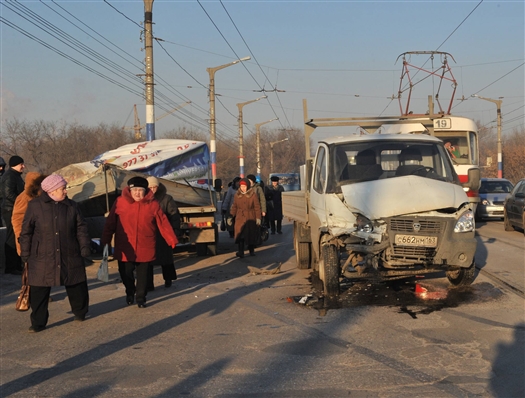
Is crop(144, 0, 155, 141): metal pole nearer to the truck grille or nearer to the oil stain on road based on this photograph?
the oil stain on road

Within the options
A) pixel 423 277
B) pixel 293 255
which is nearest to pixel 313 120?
pixel 423 277

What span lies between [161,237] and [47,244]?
8.93 feet

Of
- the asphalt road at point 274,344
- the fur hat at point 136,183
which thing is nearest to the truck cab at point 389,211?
the asphalt road at point 274,344

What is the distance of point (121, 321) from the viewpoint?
8.02 m

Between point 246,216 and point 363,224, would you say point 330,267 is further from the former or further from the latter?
point 246,216

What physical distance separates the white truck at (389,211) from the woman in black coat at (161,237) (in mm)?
2176

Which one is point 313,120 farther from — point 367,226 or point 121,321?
point 121,321

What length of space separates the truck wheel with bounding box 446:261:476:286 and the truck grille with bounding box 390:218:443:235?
104 centimetres

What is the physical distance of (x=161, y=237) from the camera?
1005 centimetres

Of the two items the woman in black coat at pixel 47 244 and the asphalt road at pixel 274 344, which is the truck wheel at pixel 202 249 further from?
the woman in black coat at pixel 47 244

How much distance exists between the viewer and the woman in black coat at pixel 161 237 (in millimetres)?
9883

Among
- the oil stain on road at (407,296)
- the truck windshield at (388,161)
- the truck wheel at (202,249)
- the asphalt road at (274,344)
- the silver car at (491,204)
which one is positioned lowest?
the asphalt road at (274,344)

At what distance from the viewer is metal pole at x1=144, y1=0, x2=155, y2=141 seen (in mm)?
19641

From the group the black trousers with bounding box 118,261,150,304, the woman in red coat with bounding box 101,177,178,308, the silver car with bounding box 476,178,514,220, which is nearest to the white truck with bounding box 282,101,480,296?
the woman in red coat with bounding box 101,177,178,308
